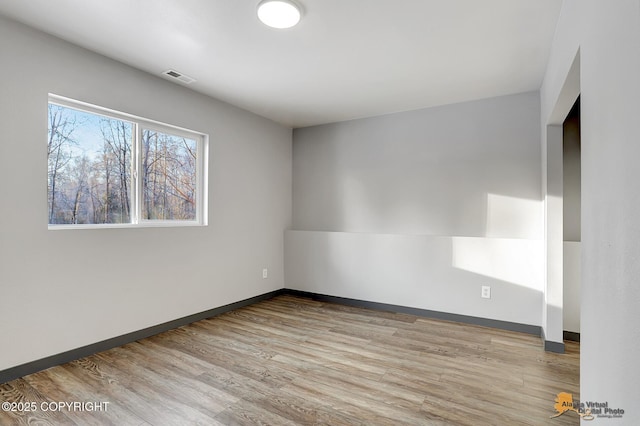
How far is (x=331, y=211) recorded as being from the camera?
186 inches

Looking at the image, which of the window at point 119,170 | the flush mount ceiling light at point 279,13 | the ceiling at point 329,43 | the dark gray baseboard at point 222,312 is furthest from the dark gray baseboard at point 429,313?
the flush mount ceiling light at point 279,13

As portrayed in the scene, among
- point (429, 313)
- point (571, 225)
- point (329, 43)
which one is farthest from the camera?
point (429, 313)

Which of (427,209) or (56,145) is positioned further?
(427,209)

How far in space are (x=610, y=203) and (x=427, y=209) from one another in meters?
2.94

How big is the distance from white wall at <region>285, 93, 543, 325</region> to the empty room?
0.03 metres

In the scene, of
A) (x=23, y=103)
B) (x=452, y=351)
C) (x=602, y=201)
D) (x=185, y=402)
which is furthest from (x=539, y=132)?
(x=23, y=103)

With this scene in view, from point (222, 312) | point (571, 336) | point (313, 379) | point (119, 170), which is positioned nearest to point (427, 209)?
point (571, 336)

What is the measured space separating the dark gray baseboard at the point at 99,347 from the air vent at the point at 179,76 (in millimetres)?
2426

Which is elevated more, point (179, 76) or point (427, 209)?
point (179, 76)

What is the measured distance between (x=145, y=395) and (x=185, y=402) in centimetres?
30

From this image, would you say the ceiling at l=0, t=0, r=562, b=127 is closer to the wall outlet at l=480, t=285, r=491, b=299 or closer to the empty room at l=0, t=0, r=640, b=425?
the empty room at l=0, t=0, r=640, b=425

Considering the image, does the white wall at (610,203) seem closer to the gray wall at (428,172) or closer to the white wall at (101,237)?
the gray wall at (428,172)

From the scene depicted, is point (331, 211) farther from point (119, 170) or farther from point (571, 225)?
point (571, 225)

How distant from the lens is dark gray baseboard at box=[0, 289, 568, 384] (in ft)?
7.75
